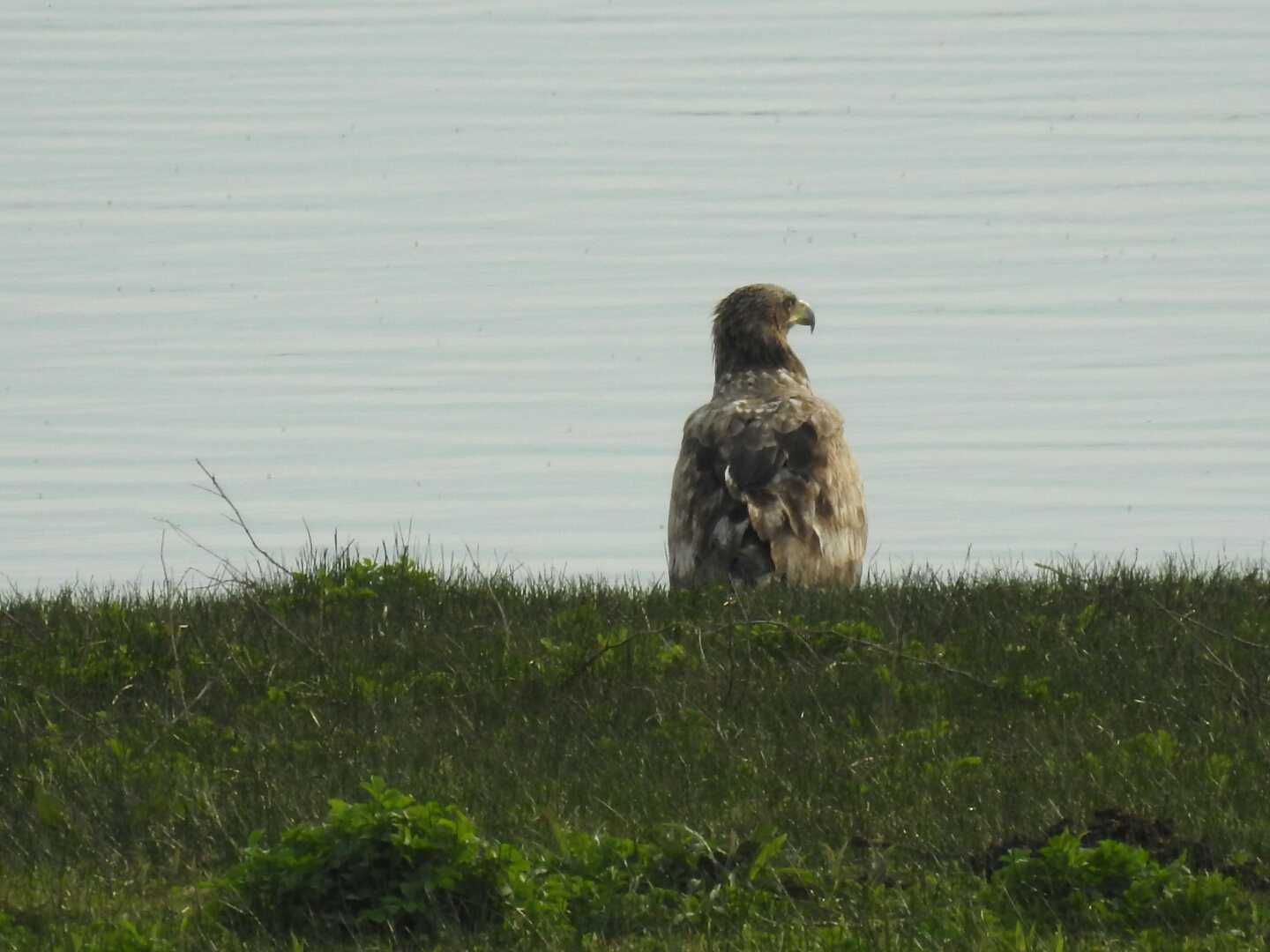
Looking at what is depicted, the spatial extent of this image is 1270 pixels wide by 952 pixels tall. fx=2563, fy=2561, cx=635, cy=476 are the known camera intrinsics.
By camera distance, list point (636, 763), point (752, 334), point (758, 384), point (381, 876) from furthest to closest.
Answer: point (752, 334) → point (758, 384) → point (636, 763) → point (381, 876)

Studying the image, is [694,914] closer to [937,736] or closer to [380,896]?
[380,896]

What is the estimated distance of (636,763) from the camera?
Answer: 31.5ft

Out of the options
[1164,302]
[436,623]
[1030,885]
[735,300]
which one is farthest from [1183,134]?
[1030,885]

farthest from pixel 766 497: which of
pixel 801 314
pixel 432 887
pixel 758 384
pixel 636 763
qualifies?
pixel 432 887

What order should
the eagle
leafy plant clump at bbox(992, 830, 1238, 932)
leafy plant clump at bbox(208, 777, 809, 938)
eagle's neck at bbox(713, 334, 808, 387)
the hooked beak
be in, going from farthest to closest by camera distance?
the hooked beak → eagle's neck at bbox(713, 334, 808, 387) → the eagle → leafy plant clump at bbox(208, 777, 809, 938) → leafy plant clump at bbox(992, 830, 1238, 932)

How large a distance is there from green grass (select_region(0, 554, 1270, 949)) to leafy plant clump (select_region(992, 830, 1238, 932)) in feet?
0.04

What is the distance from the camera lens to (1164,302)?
3850 centimetres

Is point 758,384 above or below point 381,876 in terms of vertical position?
above

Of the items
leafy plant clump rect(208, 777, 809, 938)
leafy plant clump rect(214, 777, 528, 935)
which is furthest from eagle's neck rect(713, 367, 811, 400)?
leafy plant clump rect(214, 777, 528, 935)

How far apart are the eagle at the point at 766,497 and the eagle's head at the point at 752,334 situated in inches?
18.1

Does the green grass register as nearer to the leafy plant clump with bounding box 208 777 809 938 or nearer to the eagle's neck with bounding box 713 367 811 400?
the leafy plant clump with bounding box 208 777 809 938

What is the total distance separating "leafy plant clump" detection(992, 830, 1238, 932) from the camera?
7.79 meters

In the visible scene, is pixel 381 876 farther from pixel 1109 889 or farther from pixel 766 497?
pixel 766 497

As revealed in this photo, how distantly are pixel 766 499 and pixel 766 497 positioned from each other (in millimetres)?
18
